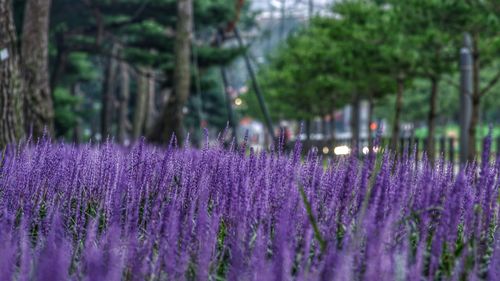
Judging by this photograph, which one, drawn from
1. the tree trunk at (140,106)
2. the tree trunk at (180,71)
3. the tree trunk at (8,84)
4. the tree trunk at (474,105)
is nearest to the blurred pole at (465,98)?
the tree trunk at (474,105)

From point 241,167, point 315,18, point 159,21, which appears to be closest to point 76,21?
point 159,21

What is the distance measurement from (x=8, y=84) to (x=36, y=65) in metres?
3.37

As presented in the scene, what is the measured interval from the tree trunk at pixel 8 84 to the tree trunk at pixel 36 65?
9.24 feet

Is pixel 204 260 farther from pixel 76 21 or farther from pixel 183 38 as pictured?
pixel 76 21

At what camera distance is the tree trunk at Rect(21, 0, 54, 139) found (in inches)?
518

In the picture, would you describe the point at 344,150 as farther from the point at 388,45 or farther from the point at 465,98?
the point at 388,45

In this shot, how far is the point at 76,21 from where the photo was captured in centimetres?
2280

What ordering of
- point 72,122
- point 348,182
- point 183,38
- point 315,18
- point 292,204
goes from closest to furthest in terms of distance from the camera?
point 348,182
point 292,204
point 183,38
point 72,122
point 315,18

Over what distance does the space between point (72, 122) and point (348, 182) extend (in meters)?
19.8

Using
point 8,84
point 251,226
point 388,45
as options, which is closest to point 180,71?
point 388,45

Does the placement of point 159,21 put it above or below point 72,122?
above

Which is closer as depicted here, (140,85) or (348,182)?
(348,182)

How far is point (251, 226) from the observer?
3133mm

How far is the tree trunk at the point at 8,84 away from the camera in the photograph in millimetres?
10016
